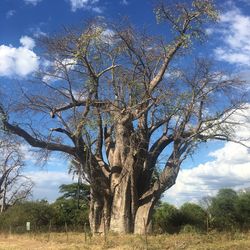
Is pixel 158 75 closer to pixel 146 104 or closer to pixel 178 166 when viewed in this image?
pixel 146 104

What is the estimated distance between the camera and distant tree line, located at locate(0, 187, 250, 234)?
29.8 metres

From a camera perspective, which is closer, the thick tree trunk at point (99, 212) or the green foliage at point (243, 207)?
the thick tree trunk at point (99, 212)

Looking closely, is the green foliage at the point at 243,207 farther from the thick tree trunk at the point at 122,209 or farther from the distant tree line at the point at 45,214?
the distant tree line at the point at 45,214

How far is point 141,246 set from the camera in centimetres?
1766

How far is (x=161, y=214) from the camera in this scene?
33.5m

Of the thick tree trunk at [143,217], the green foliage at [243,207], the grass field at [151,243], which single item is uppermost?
the green foliage at [243,207]

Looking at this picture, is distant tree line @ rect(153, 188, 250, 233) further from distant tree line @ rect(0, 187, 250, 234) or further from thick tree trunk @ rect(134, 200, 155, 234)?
thick tree trunk @ rect(134, 200, 155, 234)

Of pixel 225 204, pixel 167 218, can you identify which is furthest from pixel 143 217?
pixel 225 204

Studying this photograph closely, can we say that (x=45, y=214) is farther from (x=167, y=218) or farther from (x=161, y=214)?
(x=167, y=218)

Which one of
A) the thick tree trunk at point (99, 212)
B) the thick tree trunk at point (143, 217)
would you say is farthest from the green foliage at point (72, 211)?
the thick tree trunk at point (143, 217)

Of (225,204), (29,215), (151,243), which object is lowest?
(151,243)

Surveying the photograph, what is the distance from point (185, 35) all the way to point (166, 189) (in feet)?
23.4

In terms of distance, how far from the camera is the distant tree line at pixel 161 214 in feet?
97.8

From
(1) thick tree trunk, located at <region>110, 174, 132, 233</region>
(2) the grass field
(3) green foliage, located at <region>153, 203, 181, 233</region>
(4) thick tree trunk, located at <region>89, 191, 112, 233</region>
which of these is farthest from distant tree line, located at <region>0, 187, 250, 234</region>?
(2) the grass field
